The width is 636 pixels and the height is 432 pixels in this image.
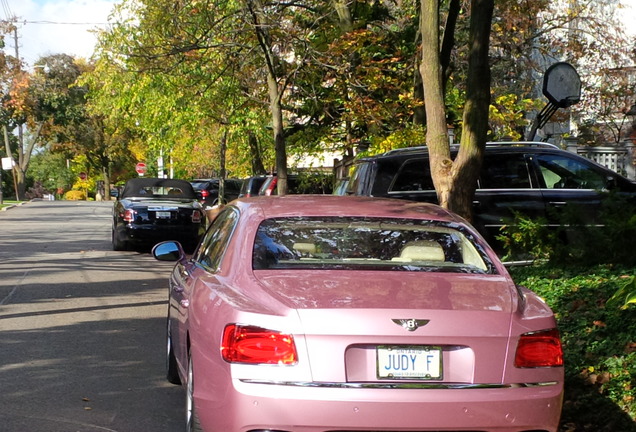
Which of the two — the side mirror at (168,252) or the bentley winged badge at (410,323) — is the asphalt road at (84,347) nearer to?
the side mirror at (168,252)

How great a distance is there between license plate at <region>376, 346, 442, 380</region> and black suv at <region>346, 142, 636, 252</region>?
10.0 meters

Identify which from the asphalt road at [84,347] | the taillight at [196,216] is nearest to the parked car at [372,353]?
the asphalt road at [84,347]

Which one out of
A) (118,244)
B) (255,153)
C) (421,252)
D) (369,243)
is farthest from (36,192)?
(421,252)

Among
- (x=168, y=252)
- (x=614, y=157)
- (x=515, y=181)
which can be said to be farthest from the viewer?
(x=614, y=157)

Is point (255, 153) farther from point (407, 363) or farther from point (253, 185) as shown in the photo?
point (407, 363)

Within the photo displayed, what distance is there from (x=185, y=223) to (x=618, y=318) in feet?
43.2

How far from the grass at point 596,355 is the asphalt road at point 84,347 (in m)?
2.81

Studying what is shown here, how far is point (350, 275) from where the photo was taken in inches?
200

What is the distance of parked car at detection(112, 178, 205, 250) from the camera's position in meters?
19.5

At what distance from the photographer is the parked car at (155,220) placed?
63.9ft

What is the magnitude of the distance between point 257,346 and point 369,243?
162 centimetres

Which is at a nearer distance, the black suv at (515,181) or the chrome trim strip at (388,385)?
the chrome trim strip at (388,385)

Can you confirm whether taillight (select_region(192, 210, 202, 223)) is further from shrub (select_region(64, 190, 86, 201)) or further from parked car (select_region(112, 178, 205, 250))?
shrub (select_region(64, 190, 86, 201))

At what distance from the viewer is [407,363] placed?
14.7 ft
